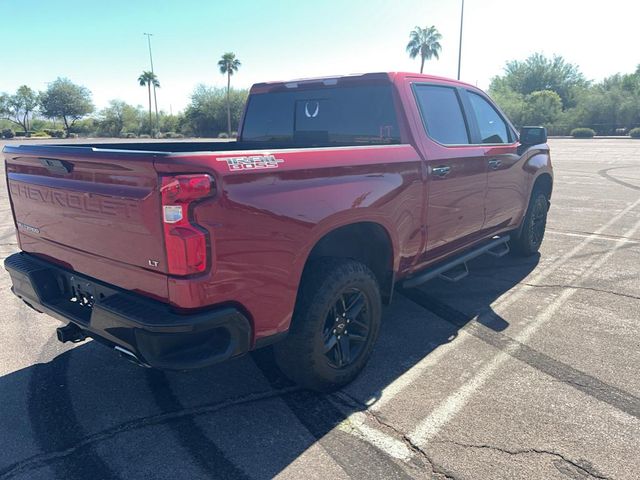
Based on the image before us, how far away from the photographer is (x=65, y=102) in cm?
8512

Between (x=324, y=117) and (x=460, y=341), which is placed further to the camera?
(x=324, y=117)

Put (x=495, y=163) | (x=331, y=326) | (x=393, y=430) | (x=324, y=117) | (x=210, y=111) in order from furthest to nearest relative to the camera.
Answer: (x=210, y=111), (x=495, y=163), (x=324, y=117), (x=331, y=326), (x=393, y=430)

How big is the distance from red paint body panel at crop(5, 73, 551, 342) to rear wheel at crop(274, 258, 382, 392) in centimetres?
19

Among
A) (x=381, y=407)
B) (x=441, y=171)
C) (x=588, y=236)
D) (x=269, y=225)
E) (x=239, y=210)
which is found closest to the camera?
(x=239, y=210)

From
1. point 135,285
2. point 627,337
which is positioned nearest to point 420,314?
point 627,337

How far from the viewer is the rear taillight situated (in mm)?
2137

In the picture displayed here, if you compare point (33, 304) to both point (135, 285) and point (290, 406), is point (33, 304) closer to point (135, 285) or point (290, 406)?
point (135, 285)

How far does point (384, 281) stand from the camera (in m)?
3.58

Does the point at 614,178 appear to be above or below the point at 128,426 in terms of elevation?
below

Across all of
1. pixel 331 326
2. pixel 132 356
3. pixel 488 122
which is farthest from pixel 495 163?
pixel 132 356

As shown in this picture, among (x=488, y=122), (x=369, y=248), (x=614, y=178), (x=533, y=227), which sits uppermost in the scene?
(x=488, y=122)

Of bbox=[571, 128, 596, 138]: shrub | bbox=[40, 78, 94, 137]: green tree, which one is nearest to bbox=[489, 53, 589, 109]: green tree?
bbox=[571, 128, 596, 138]: shrub

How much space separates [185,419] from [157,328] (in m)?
0.94

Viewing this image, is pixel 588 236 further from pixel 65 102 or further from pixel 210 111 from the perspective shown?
pixel 65 102
